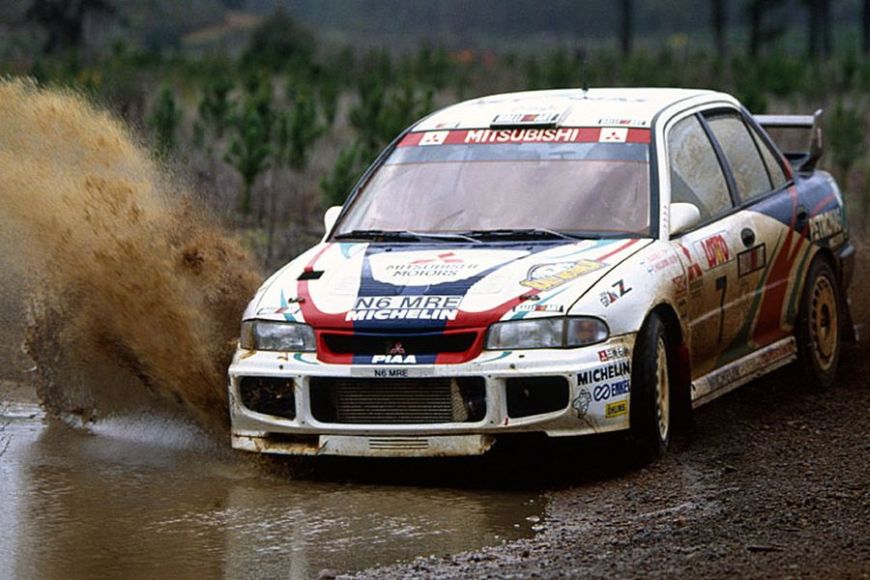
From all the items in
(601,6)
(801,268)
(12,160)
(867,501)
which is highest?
(601,6)

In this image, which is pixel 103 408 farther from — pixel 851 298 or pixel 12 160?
pixel 851 298

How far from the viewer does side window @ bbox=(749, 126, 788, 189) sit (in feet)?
32.2

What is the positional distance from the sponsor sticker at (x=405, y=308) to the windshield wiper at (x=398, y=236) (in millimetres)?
760

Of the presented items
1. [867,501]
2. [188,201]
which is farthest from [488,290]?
[188,201]

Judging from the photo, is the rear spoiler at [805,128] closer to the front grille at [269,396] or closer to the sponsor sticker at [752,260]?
the sponsor sticker at [752,260]

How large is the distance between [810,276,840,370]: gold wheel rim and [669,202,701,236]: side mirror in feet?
5.60

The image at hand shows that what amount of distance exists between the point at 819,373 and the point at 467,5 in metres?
126

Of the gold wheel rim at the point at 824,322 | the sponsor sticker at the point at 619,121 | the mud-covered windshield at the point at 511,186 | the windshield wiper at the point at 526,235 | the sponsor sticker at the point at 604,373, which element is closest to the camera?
the sponsor sticker at the point at 604,373

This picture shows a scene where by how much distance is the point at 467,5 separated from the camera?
134 metres

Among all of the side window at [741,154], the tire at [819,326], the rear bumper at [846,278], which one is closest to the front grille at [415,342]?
the side window at [741,154]

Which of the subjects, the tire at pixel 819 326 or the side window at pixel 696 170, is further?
the tire at pixel 819 326

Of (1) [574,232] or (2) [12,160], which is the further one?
(2) [12,160]

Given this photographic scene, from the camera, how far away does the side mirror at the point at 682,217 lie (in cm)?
823

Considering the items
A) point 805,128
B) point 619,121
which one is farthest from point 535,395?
point 805,128
